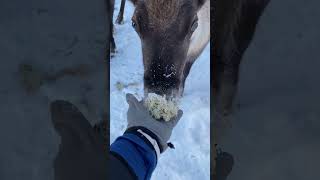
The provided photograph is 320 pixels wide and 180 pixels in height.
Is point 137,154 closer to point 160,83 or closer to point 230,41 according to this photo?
point 160,83

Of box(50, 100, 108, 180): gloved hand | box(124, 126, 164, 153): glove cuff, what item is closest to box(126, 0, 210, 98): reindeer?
box(124, 126, 164, 153): glove cuff

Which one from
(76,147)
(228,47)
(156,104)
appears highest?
(228,47)

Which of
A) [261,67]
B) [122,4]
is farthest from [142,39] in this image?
[261,67]

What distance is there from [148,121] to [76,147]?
8.6 inches

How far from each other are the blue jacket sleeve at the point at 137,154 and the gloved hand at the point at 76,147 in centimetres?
6

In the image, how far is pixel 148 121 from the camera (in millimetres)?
1280

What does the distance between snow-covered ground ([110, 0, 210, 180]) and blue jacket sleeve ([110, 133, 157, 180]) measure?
3 centimetres

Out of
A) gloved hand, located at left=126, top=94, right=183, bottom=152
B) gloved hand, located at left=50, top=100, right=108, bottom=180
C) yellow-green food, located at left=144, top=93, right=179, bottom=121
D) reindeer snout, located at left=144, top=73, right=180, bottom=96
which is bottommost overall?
gloved hand, located at left=50, top=100, right=108, bottom=180

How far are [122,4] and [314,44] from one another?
54 centimetres

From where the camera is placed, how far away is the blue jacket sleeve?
4.11 ft

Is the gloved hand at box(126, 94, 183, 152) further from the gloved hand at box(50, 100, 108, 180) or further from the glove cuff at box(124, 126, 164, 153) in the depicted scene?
the gloved hand at box(50, 100, 108, 180)

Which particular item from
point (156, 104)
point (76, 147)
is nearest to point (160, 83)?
point (156, 104)

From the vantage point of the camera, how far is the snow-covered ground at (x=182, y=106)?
4.12 feet

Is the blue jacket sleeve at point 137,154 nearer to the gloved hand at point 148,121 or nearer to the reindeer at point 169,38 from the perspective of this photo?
the gloved hand at point 148,121
